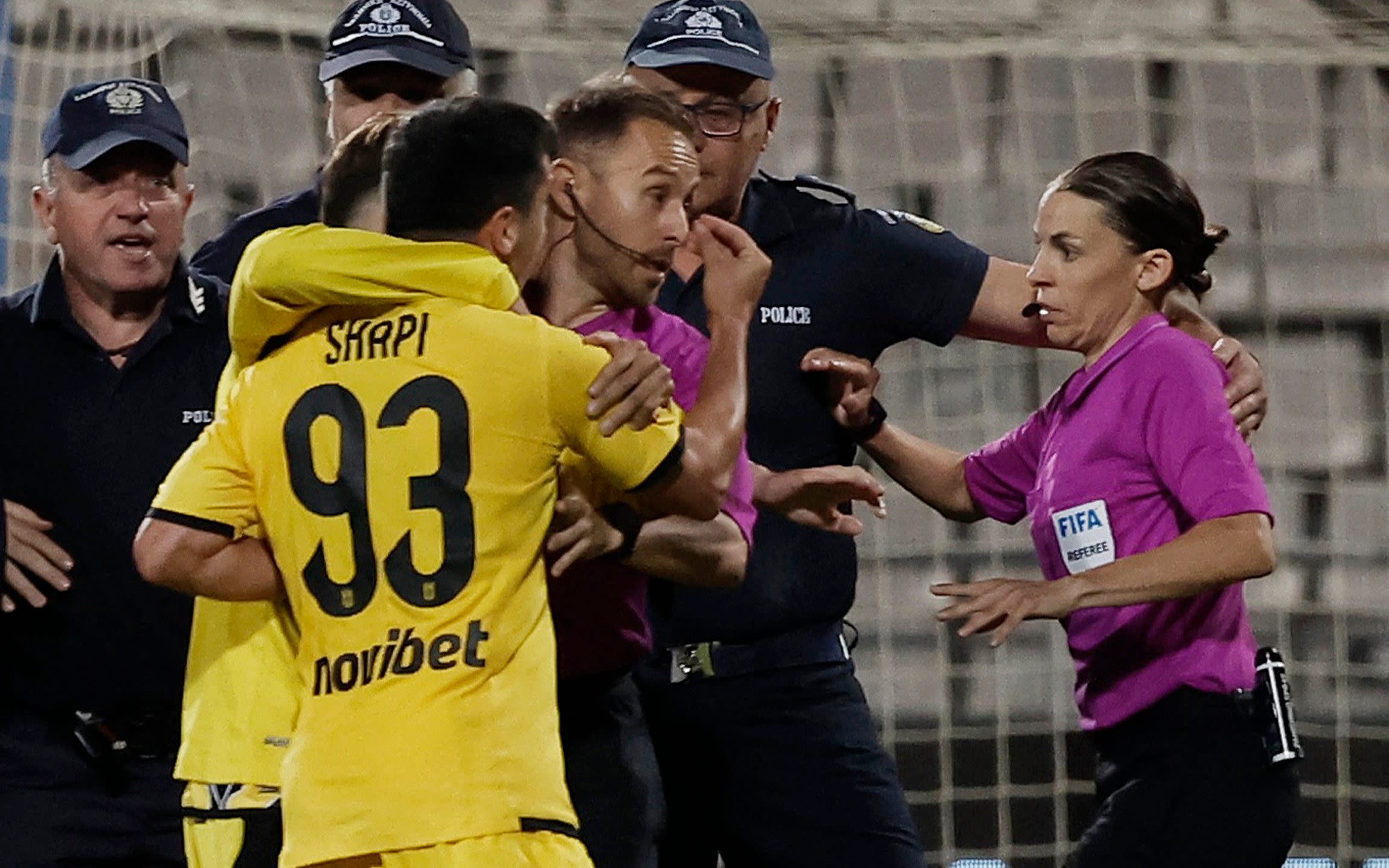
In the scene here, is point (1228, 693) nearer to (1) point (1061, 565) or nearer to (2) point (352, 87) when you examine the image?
(1) point (1061, 565)

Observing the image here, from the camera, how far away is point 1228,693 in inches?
117

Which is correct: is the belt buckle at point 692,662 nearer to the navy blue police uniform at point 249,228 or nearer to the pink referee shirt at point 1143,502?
the pink referee shirt at point 1143,502

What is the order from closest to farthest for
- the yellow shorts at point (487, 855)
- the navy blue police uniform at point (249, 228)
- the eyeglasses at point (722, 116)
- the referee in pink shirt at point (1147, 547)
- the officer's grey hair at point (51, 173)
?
the yellow shorts at point (487, 855) < the referee in pink shirt at point (1147, 547) < the officer's grey hair at point (51, 173) < the eyeglasses at point (722, 116) < the navy blue police uniform at point (249, 228)

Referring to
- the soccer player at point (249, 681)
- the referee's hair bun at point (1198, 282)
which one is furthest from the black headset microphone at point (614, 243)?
the referee's hair bun at point (1198, 282)

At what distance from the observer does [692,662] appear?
11.1ft

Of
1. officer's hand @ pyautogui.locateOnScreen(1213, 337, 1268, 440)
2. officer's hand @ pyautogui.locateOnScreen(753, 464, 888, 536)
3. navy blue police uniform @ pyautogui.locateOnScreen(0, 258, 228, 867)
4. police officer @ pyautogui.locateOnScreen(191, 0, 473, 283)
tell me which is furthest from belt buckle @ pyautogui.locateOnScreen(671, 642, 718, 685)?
police officer @ pyautogui.locateOnScreen(191, 0, 473, 283)

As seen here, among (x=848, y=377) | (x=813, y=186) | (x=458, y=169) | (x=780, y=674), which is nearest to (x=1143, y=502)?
(x=848, y=377)

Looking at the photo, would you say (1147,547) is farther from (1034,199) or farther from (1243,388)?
(1034,199)

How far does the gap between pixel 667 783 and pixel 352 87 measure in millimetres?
1300

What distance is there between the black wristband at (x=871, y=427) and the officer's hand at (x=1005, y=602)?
64cm

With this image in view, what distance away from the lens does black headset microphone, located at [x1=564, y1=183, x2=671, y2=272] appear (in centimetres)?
272

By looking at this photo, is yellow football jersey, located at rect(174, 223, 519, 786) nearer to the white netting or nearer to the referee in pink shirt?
the referee in pink shirt

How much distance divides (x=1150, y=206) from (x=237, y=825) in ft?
4.98

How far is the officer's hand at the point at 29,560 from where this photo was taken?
3.01 meters
